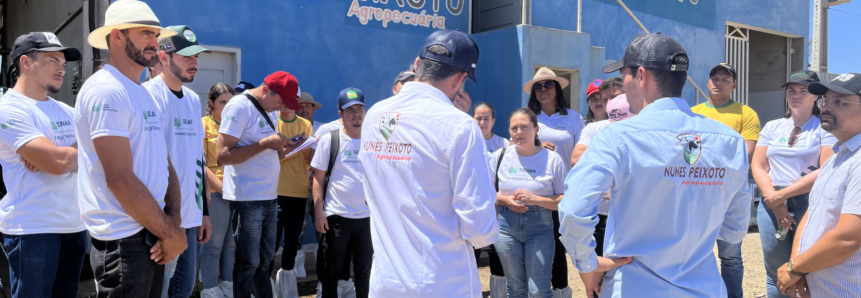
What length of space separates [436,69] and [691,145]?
105 cm

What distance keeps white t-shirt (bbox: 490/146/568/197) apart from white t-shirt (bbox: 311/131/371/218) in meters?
1.18

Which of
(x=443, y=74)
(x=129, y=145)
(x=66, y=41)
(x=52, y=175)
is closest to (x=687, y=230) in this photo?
(x=443, y=74)

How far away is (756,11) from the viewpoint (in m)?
12.6

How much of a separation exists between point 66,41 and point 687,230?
8537 millimetres

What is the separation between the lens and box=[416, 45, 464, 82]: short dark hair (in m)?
2.48

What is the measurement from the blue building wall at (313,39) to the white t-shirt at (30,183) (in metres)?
3.46

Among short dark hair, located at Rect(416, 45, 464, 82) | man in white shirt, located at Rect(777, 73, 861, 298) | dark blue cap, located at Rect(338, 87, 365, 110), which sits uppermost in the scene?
dark blue cap, located at Rect(338, 87, 365, 110)

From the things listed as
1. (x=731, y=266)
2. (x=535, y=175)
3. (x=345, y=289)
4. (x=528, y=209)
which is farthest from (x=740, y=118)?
(x=345, y=289)

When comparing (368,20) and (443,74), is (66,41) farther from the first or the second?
(443,74)

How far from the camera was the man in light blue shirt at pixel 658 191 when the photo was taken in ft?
7.18

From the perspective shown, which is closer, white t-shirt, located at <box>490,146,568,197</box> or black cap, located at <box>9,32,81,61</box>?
black cap, located at <box>9,32,81,61</box>

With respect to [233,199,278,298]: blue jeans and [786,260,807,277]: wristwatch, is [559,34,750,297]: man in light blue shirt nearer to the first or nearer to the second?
[786,260,807,277]: wristwatch

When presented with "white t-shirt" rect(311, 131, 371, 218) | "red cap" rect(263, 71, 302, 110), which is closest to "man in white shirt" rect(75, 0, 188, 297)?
"red cap" rect(263, 71, 302, 110)

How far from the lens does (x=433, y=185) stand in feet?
7.91
